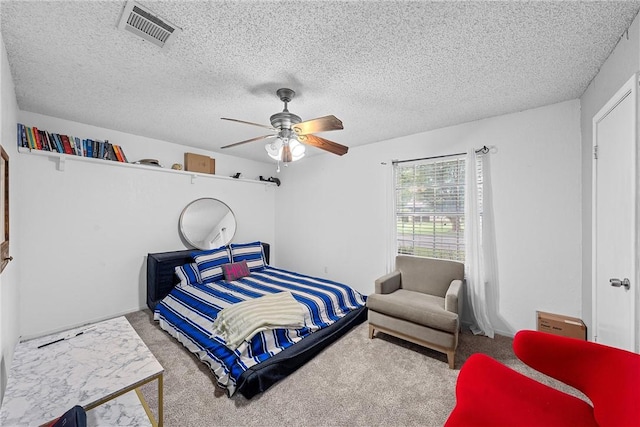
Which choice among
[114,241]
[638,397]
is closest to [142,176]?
[114,241]

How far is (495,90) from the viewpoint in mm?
2213

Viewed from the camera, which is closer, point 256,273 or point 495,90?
point 495,90

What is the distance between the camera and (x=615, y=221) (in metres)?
1.70

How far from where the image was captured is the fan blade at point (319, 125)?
6.10 ft

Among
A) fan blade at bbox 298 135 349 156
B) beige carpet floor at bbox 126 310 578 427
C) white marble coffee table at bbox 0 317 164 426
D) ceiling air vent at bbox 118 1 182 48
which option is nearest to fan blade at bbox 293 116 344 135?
fan blade at bbox 298 135 349 156

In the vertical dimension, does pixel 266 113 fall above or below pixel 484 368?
above

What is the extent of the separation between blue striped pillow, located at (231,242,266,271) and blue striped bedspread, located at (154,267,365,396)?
265mm

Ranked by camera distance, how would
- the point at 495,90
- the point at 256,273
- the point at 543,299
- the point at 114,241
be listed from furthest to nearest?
the point at 256,273 → the point at 114,241 → the point at 543,299 → the point at 495,90

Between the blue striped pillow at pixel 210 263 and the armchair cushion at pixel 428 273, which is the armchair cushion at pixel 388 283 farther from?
the blue striped pillow at pixel 210 263

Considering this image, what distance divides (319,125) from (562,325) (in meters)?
2.87

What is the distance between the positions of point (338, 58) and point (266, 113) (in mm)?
1140

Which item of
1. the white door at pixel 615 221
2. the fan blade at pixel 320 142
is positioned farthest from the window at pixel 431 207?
the fan blade at pixel 320 142

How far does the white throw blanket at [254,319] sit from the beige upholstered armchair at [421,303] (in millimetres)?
867

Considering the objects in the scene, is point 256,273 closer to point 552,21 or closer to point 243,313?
point 243,313
